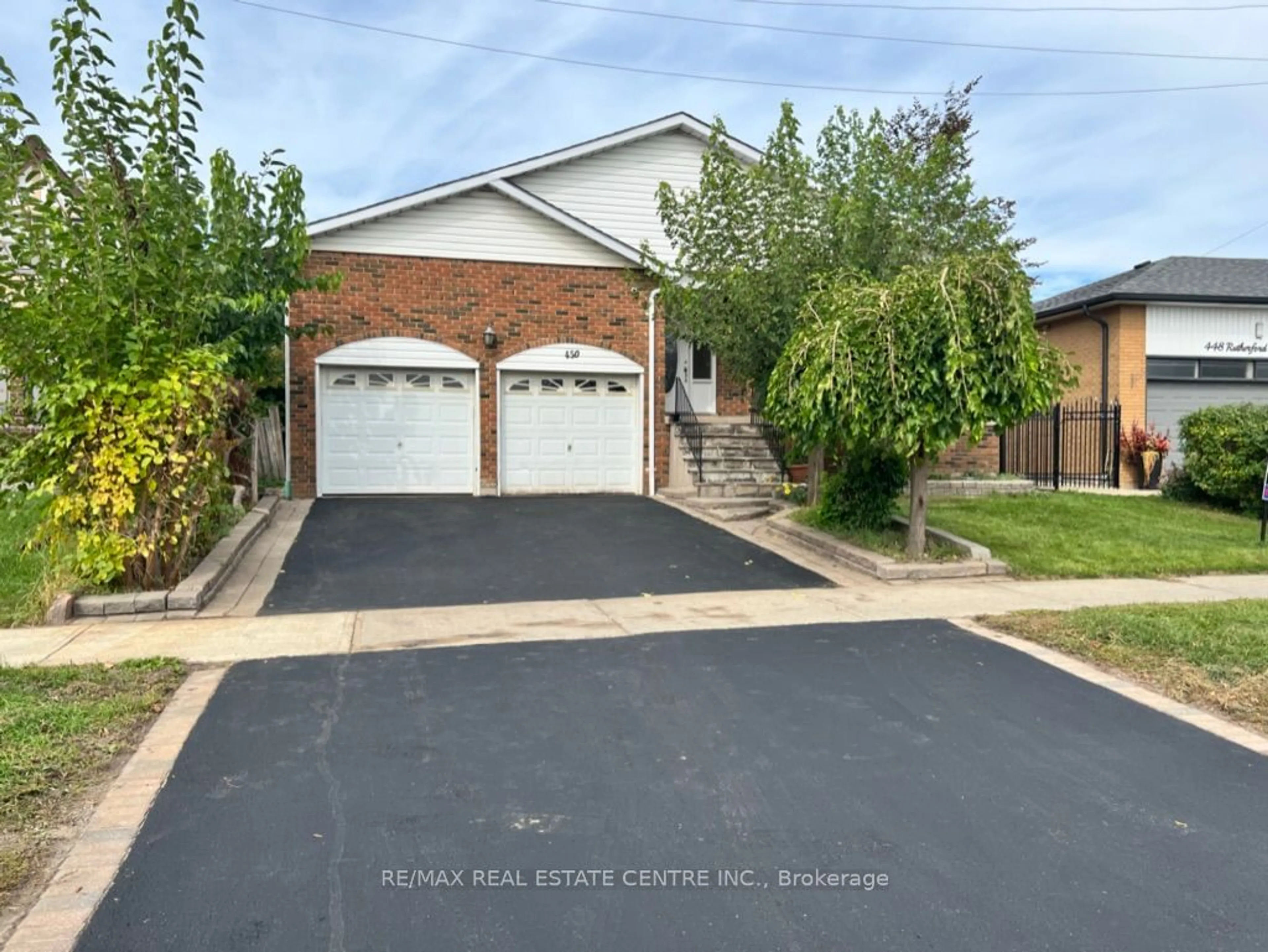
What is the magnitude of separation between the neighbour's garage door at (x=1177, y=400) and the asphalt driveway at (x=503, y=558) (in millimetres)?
12094

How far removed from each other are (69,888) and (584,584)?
6160mm

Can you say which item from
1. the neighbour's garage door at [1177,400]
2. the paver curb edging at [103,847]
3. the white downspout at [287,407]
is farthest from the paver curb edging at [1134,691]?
the neighbour's garage door at [1177,400]

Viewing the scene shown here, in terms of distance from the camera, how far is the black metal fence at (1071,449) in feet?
60.3

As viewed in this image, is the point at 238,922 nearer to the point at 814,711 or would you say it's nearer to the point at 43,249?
the point at 814,711

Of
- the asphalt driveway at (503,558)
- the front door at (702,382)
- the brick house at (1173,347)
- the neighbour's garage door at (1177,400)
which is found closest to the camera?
the asphalt driveway at (503,558)

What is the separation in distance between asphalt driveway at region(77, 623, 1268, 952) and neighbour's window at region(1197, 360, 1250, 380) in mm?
17284

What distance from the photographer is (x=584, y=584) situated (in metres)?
9.13

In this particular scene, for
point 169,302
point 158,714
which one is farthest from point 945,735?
point 169,302

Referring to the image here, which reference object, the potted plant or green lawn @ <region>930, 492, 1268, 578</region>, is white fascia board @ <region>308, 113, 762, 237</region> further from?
the potted plant

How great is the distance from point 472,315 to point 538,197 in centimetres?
275

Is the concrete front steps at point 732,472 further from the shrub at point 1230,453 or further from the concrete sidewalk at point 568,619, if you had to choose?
the shrub at point 1230,453

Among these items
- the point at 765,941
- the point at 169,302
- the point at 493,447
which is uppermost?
the point at 169,302

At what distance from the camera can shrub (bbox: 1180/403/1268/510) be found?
14094mm

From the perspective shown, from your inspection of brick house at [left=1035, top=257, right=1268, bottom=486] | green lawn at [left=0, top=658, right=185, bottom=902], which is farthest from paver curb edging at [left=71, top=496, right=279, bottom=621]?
brick house at [left=1035, top=257, right=1268, bottom=486]
